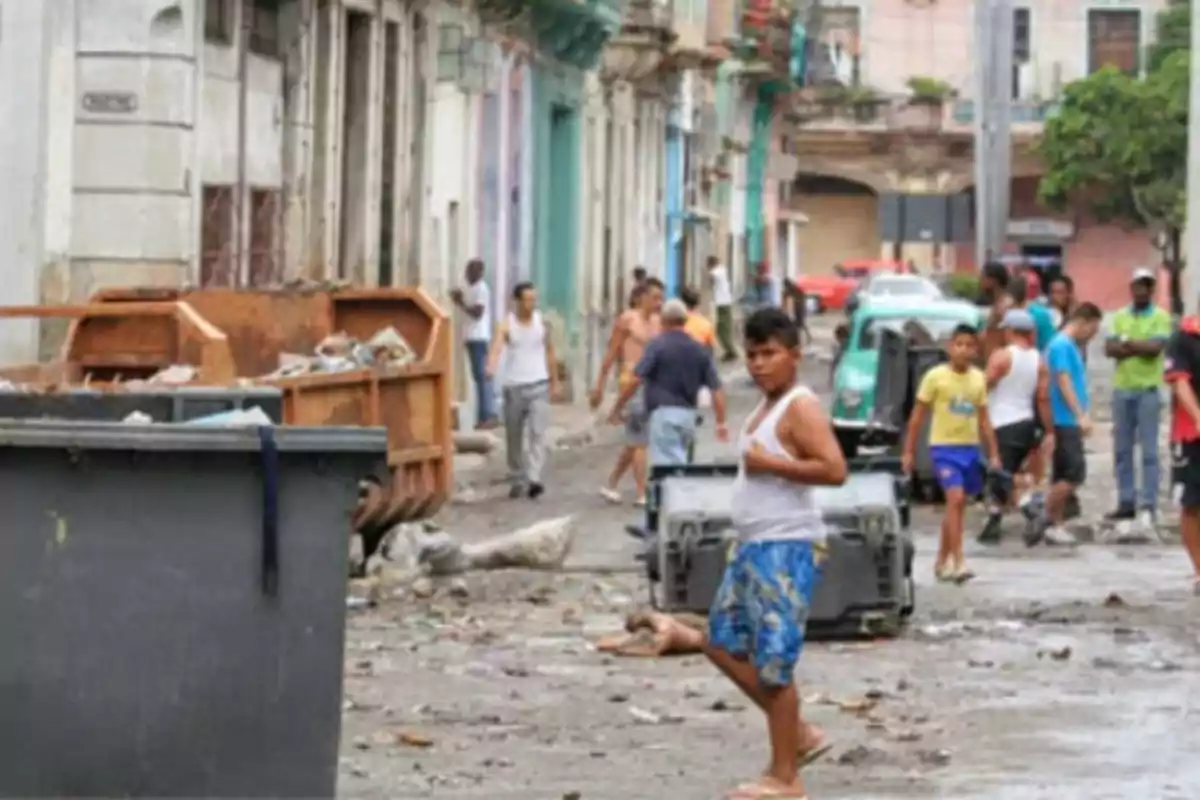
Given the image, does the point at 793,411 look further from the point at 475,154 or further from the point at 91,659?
the point at 475,154

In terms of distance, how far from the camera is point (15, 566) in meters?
8.85

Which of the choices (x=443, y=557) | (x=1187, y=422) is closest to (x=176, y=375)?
(x=443, y=557)

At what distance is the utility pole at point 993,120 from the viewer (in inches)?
1767

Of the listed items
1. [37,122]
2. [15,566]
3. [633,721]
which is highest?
[37,122]

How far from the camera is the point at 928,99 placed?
8400cm

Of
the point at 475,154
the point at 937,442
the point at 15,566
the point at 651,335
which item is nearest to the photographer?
the point at 15,566

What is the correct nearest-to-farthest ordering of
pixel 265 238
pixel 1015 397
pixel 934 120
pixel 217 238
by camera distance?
pixel 1015 397 → pixel 217 238 → pixel 265 238 → pixel 934 120

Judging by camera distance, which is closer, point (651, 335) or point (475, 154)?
point (651, 335)

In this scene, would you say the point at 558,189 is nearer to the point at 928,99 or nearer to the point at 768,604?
the point at 768,604

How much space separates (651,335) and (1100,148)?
5453 centimetres

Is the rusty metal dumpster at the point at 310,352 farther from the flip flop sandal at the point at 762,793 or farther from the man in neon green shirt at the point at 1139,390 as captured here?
the flip flop sandal at the point at 762,793

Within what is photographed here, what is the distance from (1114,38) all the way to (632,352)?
207ft

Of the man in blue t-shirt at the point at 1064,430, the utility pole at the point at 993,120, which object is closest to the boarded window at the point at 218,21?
the man in blue t-shirt at the point at 1064,430

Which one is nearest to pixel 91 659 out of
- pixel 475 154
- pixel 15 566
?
pixel 15 566
